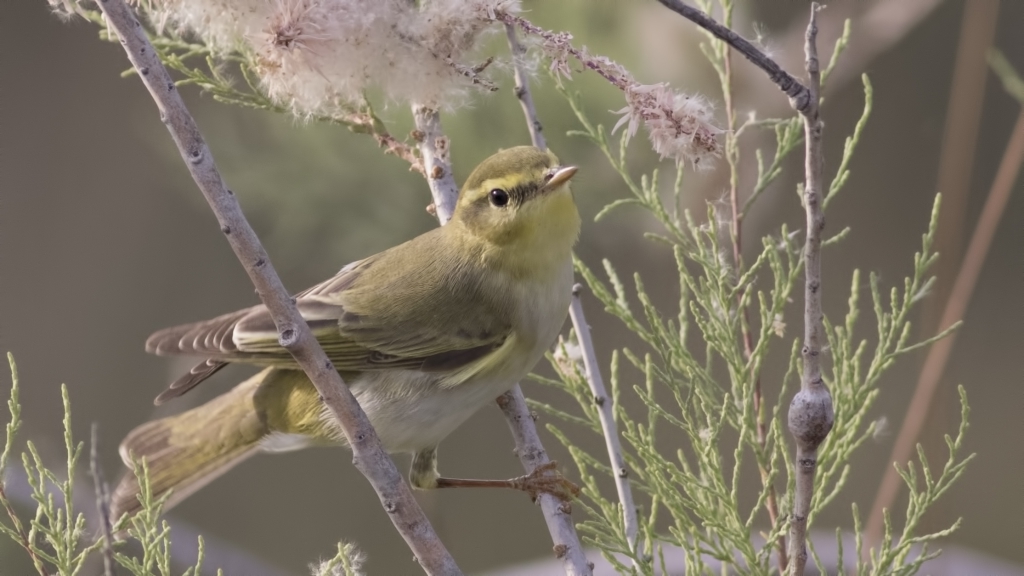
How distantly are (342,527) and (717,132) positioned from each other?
12.3ft

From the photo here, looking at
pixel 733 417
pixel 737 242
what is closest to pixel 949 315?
pixel 737 242

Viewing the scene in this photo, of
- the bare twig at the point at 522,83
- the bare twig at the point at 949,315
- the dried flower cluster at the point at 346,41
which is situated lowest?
the bare twig at the point at 949,315

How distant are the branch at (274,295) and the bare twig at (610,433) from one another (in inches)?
13.5

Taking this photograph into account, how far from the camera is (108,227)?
4715 millimetres

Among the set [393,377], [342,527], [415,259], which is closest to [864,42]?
[415,259]

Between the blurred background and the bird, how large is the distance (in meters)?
0.51

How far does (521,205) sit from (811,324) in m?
0.93

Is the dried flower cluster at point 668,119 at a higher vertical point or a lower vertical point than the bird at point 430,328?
higher

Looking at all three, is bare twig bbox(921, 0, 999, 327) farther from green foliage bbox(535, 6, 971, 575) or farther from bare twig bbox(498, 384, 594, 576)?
bare twig bbox(498, 384, 594, 576)

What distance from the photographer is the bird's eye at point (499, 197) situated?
6.40 feet

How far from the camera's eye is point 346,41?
4.84 ft

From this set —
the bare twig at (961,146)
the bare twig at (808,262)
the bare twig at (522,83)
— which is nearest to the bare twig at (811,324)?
the bare twig at (808,262)

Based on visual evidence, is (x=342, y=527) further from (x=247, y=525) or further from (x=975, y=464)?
(x=975, y=464)

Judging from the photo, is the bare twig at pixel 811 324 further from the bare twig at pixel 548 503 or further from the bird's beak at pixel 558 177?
the bird's beak at pixel 558 177
